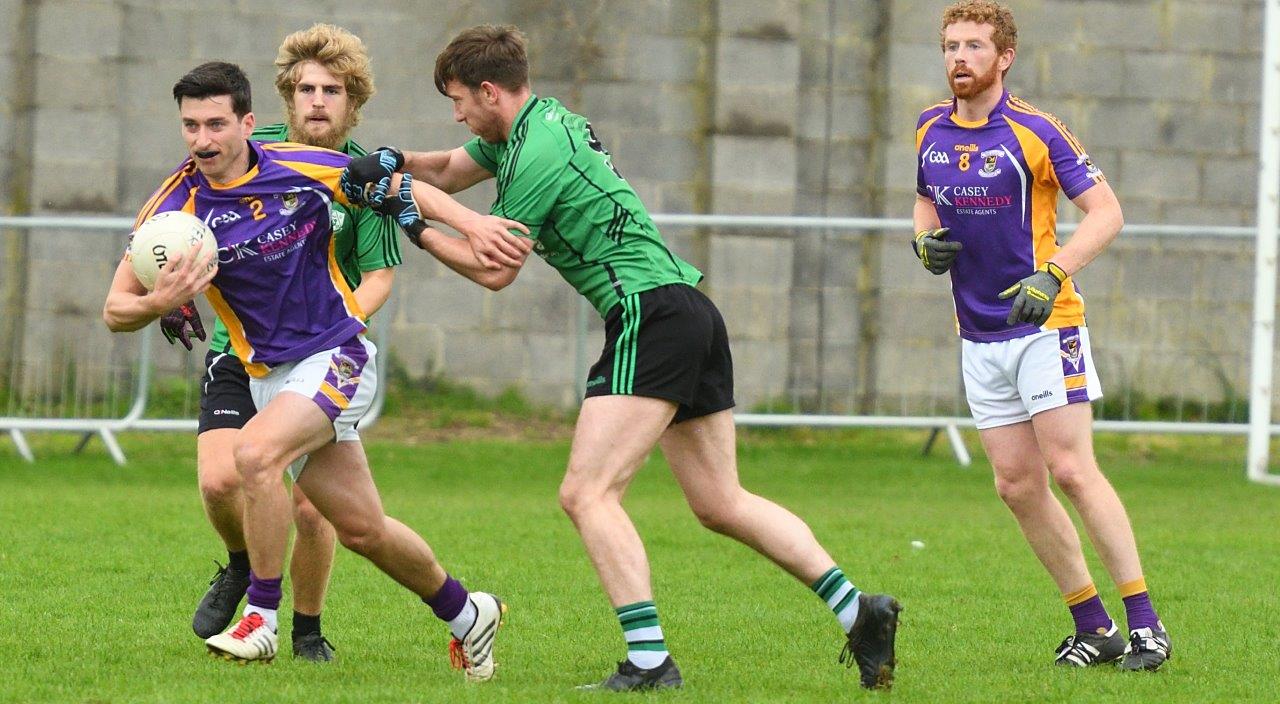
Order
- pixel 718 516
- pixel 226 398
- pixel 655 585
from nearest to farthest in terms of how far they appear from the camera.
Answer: pixel 718 516 < pixel 226 398 < pixel 655 585

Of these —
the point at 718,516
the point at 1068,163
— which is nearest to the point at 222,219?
the point at 718,516

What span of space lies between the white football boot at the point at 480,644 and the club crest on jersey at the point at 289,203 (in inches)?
55.3

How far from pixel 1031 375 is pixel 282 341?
8.39 ft

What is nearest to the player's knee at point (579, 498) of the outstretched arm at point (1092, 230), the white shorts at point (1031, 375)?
the white shorts at point (1031, 375)

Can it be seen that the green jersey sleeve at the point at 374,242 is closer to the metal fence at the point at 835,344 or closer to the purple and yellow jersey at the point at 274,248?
the purple and yellow jersey at the point at 274,248

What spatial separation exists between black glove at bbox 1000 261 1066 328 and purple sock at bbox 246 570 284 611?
2562 millimetres

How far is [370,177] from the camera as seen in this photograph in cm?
546

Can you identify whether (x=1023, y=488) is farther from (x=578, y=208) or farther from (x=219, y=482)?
(x=219, y=482)

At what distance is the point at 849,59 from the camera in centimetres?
1455

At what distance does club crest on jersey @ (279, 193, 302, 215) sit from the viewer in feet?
18.7

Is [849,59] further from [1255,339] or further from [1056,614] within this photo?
[1056,614]

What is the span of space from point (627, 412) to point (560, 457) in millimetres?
7844

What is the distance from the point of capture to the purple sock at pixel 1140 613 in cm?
604

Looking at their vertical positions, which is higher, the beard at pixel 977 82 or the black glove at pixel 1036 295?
the beard at pixel 977 82
